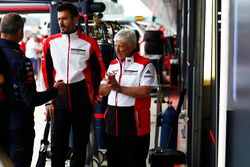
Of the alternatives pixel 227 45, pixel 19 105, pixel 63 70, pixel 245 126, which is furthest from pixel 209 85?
pixel 245 126

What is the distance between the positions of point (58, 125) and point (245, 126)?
9.46 feet

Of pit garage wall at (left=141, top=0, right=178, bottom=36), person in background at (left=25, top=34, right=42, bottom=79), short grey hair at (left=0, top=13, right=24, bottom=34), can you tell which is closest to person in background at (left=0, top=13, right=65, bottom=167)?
short grey hair at (left=0, top=13, right=24, bottom=34)

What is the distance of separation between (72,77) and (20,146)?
98 centimetres

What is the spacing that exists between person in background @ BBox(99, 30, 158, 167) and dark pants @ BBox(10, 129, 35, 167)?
77 cm

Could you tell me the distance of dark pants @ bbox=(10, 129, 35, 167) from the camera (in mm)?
4152

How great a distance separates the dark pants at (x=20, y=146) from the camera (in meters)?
4.15

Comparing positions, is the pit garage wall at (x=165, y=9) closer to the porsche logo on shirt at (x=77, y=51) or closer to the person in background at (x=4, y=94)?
the porsche logo on shirt at (x=77, y=51)

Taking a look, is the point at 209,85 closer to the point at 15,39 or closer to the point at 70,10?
the point at 70,10

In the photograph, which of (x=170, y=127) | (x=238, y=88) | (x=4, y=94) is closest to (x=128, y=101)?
(x=4, y=94)

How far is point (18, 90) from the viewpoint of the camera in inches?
163

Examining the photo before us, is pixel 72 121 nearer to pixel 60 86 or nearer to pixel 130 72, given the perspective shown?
pixel 60 86

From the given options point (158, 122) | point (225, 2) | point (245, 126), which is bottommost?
point (158, 122)

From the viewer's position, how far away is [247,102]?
2.25 meters

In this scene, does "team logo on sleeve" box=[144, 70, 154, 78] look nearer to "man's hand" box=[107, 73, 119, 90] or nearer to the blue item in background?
"man's hand" box=[107, 73, 119, 90]
